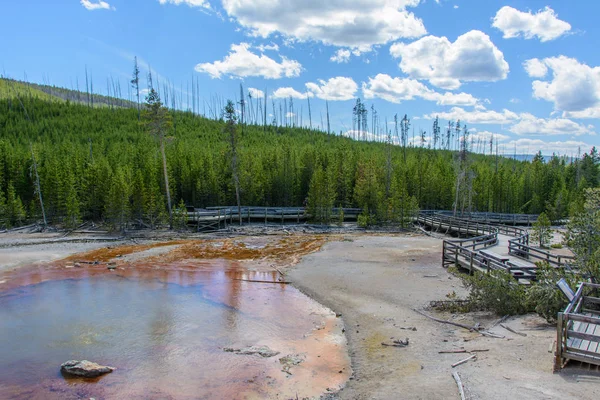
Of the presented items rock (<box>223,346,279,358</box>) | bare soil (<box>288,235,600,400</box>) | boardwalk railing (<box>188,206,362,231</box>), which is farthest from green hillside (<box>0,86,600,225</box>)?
rock (<box>223,346,279,358</box>)

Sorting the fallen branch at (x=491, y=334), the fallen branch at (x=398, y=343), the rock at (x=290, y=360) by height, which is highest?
the fallen branch at (x=491, y=334)

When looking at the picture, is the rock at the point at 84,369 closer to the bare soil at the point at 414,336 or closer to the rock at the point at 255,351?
the rock at the point at 255,351

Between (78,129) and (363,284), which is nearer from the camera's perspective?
(363,284)

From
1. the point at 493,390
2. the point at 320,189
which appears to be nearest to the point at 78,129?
the point at 320,189

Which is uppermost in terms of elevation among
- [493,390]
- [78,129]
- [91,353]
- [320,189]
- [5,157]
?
[78,129]

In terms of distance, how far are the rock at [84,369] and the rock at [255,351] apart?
11.5ft

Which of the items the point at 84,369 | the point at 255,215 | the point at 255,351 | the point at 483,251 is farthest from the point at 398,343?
the point at 255,215

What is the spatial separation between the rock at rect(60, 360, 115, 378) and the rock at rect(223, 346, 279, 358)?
3.52m

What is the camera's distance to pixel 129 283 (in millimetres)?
21516

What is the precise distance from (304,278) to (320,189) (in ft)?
80.0

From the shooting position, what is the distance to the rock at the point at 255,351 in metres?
12.5

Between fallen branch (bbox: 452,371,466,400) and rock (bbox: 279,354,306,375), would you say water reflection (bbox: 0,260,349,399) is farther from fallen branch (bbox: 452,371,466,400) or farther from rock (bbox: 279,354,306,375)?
fallen branch (bbox: 452,371,466,400)

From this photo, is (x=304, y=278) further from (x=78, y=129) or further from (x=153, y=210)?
(x=78, y=129)

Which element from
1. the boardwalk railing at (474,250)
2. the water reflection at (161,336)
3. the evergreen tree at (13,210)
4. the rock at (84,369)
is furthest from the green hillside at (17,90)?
the rock at (84,369)
